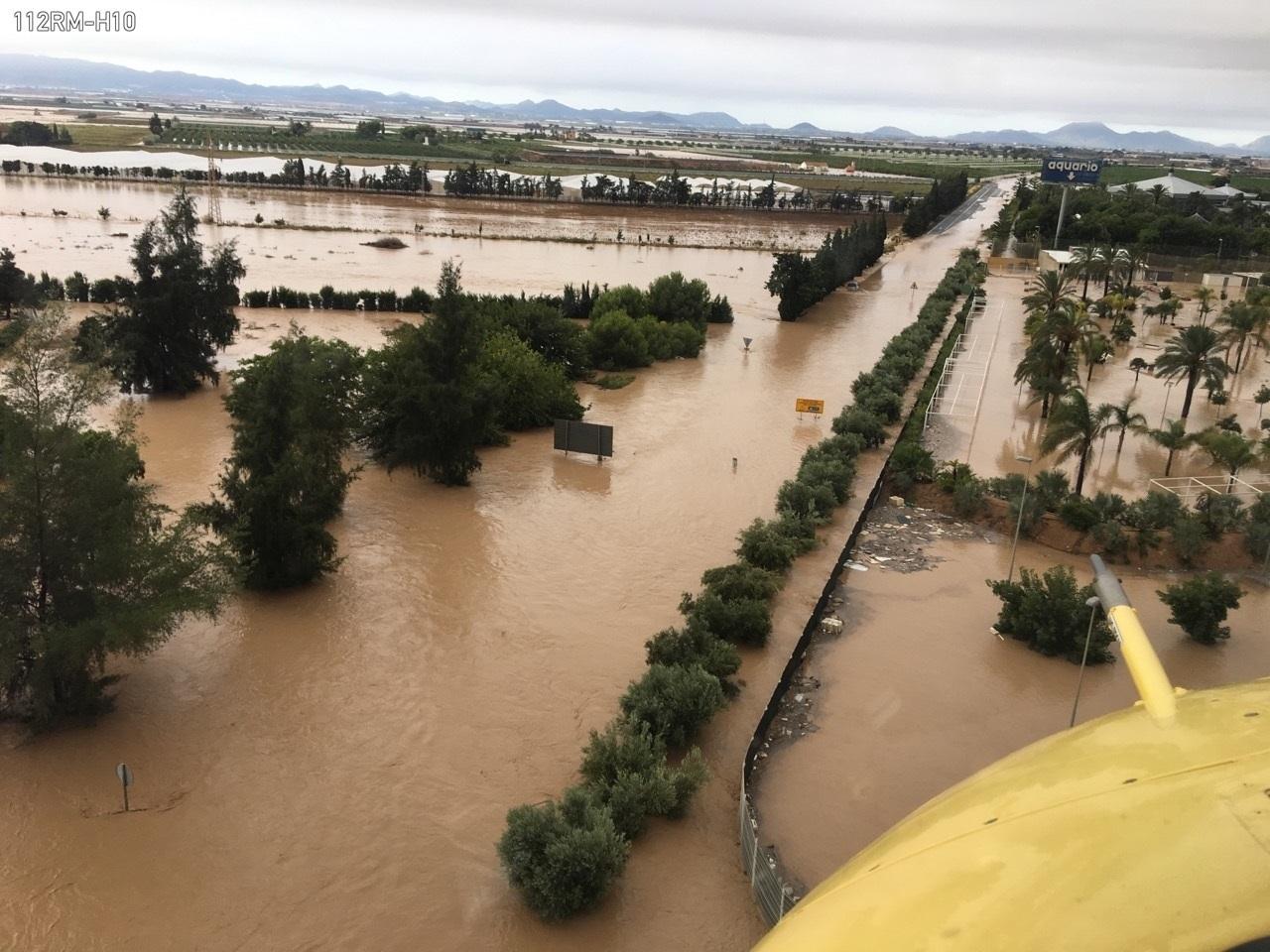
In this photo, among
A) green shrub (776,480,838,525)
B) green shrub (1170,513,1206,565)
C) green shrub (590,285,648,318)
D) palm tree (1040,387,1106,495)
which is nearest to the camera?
green shrub (1170,513,1206,565)

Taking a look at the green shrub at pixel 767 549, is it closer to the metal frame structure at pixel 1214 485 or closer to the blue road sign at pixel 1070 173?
the metal frame structure at pixel 1214 485

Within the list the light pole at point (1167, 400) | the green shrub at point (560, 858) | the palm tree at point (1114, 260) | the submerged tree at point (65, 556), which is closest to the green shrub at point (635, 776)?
the green shrub at point (560, 858)

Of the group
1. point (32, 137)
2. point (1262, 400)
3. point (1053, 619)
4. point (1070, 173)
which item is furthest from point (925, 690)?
point (32, 137)

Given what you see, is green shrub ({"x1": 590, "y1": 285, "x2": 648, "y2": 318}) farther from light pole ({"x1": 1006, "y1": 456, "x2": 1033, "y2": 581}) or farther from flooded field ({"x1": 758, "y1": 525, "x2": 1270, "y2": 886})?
flooded field ({"x1": 758, "y1": 525, "x2": 1270, "y2": 886})

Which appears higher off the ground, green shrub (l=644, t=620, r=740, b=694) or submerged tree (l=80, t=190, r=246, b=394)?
submerged tree (l=80, t=190, r=246, b=394)

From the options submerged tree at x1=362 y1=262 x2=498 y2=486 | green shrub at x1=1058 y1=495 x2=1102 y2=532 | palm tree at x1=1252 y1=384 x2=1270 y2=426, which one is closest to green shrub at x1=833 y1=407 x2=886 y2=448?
green shrub at x1=1058 y1=495 x2=1102 y2=532

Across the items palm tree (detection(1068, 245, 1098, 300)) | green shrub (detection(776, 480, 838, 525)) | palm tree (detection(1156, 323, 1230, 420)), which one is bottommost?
green shrub (detection(776, 480, 838, 525))
